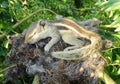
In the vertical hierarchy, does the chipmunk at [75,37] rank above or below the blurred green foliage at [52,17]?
above

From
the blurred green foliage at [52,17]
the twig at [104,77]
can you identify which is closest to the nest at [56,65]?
the twig at [104,77]

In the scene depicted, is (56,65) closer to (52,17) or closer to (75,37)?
(75,37)

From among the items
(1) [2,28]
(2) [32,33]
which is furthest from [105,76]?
(1) [2,28]

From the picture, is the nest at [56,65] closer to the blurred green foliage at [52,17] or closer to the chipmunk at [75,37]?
the chipmunk at [75,37]

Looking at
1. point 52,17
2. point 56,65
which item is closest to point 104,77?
point 56,65

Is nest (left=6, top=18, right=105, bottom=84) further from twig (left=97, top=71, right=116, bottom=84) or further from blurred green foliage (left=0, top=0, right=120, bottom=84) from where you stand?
blurred green foliage (left=0, top=0, right=120, bottom=84)

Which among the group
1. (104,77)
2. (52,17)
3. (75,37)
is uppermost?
(75,37)

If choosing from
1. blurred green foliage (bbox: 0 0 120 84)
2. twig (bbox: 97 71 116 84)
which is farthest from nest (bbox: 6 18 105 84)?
blurred green foliage (bbox: 0 0 120 84)

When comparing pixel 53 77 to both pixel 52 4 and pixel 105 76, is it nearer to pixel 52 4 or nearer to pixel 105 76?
pixel 105 76
